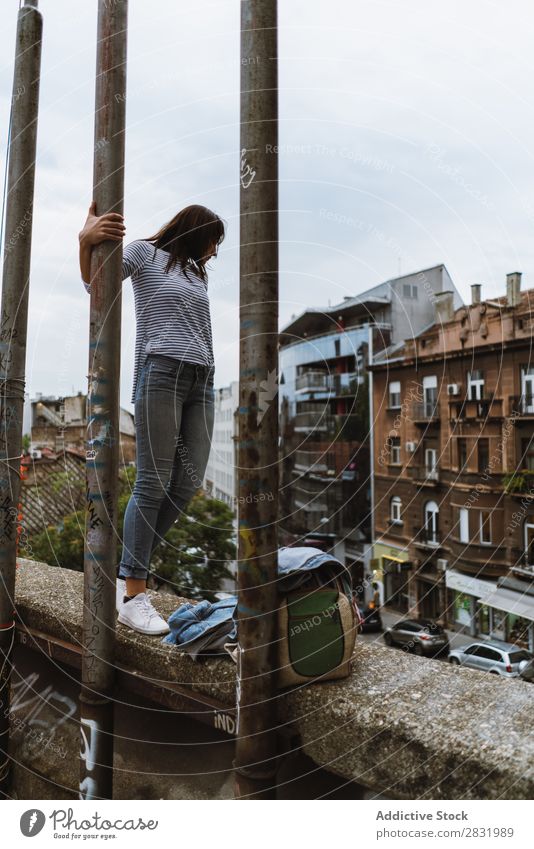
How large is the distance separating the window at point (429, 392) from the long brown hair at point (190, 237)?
17.7 metres

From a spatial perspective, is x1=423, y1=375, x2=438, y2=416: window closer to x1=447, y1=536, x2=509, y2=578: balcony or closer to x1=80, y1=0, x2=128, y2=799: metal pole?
x1=447, y1=536, x2=509, y2=578: balcony

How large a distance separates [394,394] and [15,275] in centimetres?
2066

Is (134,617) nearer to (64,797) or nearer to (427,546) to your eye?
(64,797)

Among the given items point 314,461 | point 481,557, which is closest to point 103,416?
point 481,557

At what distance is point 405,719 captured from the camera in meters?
1.04

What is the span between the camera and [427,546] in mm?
20781

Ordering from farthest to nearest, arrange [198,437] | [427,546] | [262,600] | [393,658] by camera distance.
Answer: [427,546] → [198,437] → [393,658] → [262,600]

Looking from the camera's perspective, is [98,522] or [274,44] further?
[98,522]

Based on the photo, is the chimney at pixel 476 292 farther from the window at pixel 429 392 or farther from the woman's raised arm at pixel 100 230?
the woman's raised arm at pixel 100 230

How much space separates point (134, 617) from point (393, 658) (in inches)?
24.6

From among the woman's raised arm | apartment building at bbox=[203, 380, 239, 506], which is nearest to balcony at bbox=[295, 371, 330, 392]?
apartment building at bbox=[203, 380, 239, 506]

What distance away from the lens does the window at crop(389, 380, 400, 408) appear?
2138cm

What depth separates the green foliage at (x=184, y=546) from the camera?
7.53 meters
